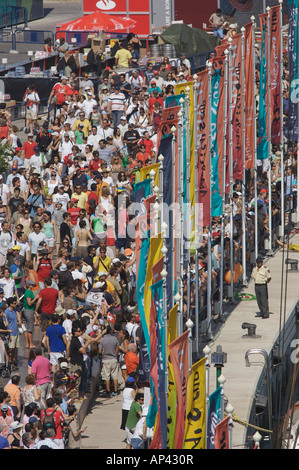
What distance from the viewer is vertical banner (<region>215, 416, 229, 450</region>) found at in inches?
622

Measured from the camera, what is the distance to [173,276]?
21266 mm

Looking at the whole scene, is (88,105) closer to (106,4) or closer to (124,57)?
(124,57)

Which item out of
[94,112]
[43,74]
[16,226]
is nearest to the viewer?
[16,226]

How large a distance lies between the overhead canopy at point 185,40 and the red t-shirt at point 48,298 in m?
21.2

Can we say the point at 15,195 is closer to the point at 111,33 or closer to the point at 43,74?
the point at 43,74

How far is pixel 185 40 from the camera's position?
43750 millimetres

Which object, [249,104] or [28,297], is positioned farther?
[249,104]

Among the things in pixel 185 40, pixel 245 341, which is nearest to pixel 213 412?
pixel 245 341

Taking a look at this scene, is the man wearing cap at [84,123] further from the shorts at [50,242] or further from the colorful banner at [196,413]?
the colorful banner at [196,413]

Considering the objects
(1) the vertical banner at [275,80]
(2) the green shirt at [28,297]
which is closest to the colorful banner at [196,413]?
(2) the green shirt at [28,297]

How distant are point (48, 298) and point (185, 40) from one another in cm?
2160

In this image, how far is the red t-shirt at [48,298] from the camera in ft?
78.3
